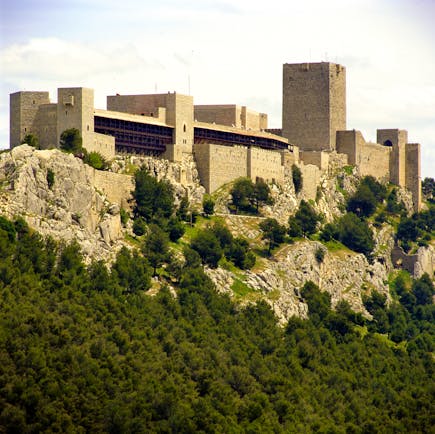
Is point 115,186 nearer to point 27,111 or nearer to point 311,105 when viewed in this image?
point 27,111

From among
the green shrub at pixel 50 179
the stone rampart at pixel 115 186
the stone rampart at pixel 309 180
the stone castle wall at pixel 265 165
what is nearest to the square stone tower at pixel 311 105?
the stone rampart at pixel 309 180

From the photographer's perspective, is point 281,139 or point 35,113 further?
point 281,139

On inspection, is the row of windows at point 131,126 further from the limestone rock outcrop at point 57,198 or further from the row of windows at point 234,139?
the limestone rock outcrop at point 57,198

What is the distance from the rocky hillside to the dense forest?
5.11 ft

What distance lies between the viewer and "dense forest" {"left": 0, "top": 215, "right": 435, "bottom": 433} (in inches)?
4284

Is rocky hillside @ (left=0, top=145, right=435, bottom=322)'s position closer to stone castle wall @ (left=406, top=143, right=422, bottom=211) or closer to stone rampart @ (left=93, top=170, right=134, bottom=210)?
stone rampart @ (left=93, top=170, right=134, bottom=210)

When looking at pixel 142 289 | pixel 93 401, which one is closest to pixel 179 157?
pixel 142 289

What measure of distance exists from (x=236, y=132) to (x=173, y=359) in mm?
32545

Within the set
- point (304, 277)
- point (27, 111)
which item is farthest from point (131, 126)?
point (304, 277)

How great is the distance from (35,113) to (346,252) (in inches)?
1163

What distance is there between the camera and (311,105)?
529 feet

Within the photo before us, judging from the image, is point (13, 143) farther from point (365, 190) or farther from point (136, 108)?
point (365, 190)

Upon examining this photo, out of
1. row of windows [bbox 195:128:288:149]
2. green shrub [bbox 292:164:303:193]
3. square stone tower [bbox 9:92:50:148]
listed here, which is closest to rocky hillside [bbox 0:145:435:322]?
green shrub [bbox 292:164:303:193]

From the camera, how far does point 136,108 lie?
142 metres
